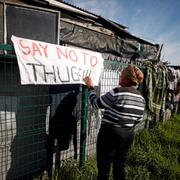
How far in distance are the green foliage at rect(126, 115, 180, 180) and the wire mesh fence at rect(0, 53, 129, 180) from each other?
3.38 feet

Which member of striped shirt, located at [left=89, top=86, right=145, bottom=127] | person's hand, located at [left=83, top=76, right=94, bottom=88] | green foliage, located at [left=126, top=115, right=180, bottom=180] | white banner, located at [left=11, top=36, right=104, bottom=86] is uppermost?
white banner, located at [left=11, top=36, right=104, bottom=86]

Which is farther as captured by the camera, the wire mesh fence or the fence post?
the fence post

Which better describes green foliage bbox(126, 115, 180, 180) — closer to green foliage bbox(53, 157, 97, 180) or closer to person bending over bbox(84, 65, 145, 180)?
green foliage bbox(53, 157, 97, 180)

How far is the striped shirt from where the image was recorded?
3189mm

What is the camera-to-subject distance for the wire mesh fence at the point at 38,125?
3309 millimetres

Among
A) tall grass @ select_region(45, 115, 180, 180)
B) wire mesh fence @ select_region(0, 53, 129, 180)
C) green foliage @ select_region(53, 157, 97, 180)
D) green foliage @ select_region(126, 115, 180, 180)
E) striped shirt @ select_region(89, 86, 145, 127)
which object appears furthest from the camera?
green foliage @ select_region(126, 115, 180, 180)

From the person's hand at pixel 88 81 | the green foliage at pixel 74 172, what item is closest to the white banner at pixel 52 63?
the person's hand at pixel 88 81

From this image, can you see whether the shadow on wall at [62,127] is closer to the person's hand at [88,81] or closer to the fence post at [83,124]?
the fence post at [83,124]

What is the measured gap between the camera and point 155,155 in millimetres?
5469

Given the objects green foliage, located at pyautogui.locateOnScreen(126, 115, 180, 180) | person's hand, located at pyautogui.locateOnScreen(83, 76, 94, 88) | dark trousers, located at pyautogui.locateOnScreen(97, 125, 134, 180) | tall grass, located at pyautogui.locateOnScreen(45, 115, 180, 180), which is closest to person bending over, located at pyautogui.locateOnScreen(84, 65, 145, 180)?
dark trousers, located at pyautogui.locateOnScreen(97, 125, 134, 180)

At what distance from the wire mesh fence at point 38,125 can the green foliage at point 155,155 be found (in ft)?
3.38

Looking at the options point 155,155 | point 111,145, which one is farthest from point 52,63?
point 155,155

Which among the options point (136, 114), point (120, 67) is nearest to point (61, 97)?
point (136, 114)

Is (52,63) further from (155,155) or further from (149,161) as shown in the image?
(155,155)
